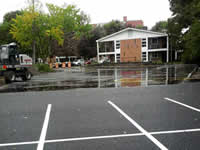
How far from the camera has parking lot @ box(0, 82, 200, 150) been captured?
4.40 metres

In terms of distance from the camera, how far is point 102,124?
5641mm

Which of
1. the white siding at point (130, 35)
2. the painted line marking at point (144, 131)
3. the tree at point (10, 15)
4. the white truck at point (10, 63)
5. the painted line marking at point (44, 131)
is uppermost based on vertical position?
the tree at point (10, 15)

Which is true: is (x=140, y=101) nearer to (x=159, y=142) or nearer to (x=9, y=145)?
(x=159, y=142)

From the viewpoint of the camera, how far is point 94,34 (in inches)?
2486

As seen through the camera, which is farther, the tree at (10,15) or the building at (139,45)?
the tree at (10,15)

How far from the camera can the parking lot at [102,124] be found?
440cm

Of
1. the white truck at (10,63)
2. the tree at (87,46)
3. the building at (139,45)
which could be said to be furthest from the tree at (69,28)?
→ the white truck at (10,63)

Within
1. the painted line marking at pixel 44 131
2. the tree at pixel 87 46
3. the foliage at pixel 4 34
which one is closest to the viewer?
the painted line marking at pixel 44 131

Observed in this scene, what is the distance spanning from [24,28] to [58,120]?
98.3 feet

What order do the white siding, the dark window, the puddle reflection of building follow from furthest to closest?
the white siding → the dark window → the puddle reflection of building

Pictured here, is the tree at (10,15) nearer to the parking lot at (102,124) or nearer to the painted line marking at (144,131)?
the parking lot at (102,124)

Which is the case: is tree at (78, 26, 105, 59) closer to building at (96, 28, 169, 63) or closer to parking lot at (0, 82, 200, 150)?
building at (96, 28, 169, 63)

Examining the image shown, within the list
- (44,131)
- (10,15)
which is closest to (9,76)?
(44,131)

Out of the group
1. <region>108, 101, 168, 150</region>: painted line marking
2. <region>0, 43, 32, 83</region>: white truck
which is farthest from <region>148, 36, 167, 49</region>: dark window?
<region>108, 101, 168, 150</region>: painted line marking
